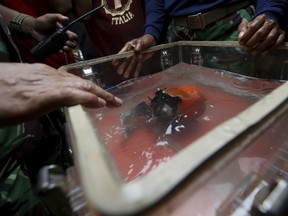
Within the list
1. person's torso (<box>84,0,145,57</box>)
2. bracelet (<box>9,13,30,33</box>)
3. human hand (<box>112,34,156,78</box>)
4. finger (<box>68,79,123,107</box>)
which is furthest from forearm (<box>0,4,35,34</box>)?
finger (<box>68,79,123,107</box>)

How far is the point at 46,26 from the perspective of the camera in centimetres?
94

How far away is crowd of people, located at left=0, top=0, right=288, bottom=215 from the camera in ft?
1.22

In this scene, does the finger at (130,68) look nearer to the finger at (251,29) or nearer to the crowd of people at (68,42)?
the crowd of people at (68,42)

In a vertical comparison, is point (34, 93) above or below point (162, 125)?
above

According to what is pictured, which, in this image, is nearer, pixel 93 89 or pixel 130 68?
pixel 93 89

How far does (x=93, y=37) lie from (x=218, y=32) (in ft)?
2.34

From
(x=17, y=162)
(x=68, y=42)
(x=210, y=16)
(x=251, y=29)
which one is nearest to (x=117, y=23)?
(x=68, y=42)

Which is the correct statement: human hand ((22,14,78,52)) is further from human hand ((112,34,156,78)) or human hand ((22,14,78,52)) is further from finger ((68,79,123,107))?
finger ((68,79,123,107))

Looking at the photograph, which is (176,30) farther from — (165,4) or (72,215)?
(72,215)

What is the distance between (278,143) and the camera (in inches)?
16.2

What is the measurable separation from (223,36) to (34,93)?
809 mm

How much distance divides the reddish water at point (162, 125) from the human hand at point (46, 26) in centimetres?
29

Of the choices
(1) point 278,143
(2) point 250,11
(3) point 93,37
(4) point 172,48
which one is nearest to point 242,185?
(1) point 278,143

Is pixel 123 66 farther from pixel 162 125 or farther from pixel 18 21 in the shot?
pixel 18 21
